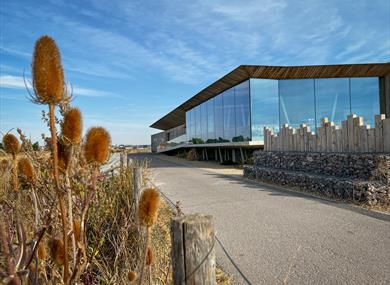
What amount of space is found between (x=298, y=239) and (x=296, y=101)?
14.6 m

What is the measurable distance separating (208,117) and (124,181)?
20232 millimetres

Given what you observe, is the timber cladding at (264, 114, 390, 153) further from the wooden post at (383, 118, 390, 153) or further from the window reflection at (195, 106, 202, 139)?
the window reflection at (195, 106, 202, 139)

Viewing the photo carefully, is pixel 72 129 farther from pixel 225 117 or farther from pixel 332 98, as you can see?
pixel 225 117

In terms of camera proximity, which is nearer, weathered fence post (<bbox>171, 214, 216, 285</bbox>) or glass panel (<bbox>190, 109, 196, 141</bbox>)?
weathered fence post (<bbox>171, 214, 216, 285</bbox>)

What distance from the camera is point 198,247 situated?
5.81 ft

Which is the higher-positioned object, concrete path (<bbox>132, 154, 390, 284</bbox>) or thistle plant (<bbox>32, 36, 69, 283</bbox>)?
thistle plant (<bbox>32, 36, 69, 283</bbox>)

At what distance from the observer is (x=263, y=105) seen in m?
18.4

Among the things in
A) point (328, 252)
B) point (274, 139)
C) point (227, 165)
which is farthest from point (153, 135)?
point (328, 252)

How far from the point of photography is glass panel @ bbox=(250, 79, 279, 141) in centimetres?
1797

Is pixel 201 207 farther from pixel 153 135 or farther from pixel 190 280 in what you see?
pixel 153 135

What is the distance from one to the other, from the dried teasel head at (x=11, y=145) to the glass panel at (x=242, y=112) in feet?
53.9

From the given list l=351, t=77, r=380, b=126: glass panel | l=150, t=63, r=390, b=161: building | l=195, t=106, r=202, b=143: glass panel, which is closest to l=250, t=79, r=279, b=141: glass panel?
l=150, t=63, r=390, b=161: building

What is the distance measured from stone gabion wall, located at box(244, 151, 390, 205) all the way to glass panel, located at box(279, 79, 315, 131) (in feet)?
22.6

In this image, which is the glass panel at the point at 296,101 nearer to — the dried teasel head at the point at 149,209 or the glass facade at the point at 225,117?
the glass facade at the point at 225,117
